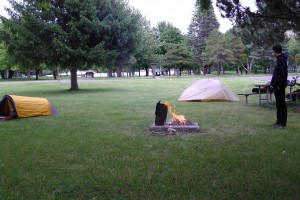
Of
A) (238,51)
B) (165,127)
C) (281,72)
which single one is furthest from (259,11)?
(238,51)

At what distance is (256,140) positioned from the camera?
7141 millimetres

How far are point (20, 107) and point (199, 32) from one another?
212ft

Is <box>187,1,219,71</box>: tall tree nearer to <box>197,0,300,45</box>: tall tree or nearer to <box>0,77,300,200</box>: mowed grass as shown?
<box>197,0,300,45</box>: tall tree

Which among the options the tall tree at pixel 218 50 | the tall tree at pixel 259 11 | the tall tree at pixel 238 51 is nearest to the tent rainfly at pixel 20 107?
the tall tree at pixel 259 11

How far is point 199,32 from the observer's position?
237 ft

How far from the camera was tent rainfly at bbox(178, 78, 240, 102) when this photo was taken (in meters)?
15.6

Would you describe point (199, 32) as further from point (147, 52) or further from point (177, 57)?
point (177, 57)

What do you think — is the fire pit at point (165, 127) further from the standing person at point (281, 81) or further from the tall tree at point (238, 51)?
the tall tree at point (238, 51)

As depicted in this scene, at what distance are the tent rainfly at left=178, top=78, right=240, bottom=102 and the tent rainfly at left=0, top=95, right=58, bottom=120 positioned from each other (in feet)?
22.6

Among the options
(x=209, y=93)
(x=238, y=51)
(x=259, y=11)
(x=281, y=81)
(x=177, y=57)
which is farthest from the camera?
(x=238, y=51)

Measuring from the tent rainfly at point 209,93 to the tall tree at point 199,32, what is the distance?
54319 millimetres

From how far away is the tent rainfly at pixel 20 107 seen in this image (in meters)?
10.9

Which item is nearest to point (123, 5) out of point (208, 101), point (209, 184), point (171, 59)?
point (208, 101)

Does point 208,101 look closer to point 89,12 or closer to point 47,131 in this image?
point 47,131
